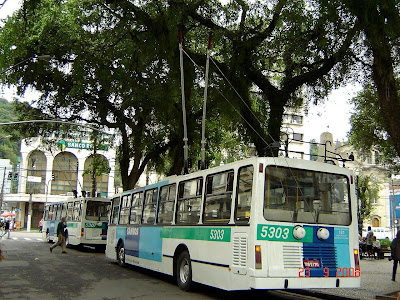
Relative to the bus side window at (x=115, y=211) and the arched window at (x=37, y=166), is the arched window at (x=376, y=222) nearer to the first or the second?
the arched window at (x=37, y=166)

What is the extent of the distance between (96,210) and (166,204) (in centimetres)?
1132

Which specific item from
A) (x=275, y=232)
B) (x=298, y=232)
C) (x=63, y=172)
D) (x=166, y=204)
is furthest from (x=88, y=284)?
(x=63, y=172)

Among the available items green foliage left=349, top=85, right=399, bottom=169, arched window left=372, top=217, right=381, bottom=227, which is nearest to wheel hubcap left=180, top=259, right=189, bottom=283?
green foliage left=349, top=85, right=399, bottom=169

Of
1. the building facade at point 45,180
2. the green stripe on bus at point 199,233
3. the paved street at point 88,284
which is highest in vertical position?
the building facade at point 45,180

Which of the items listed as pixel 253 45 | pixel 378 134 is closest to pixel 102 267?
pixel 253 45

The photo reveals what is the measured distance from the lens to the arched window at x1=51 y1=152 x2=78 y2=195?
5750cm

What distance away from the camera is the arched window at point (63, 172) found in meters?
57.5

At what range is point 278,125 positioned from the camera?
43.3ft

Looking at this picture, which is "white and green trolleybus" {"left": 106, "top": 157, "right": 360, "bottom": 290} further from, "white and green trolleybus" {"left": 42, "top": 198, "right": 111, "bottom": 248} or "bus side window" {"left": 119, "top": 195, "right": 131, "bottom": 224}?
"white and green trolleybus" {"left": 42, "top": 198, "right": 111, "bottom": 248}

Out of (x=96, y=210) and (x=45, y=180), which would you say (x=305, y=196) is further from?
(x=45, y=180)

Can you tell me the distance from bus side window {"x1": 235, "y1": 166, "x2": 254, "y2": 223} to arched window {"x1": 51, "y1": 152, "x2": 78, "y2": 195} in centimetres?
5039

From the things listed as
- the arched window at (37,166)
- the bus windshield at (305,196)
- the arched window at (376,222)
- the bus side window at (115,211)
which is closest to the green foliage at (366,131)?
the bus side window at (115,211)

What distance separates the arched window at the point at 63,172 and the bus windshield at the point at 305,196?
50781 millimetres

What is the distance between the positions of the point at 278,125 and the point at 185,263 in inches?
195
